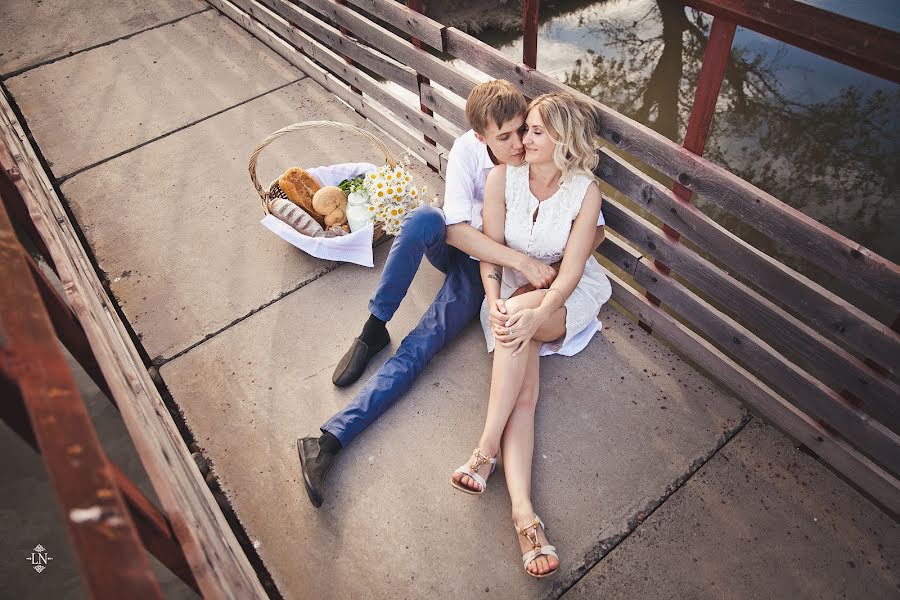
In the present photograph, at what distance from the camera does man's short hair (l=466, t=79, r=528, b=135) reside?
7.86 feet

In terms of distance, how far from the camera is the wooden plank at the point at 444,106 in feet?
11.4

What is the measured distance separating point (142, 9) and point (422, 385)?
5.41 m

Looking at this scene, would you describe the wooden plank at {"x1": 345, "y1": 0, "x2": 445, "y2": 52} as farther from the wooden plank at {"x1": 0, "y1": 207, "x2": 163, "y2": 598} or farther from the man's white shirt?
the wooden plank at {"x1": 0, "y1": 207, "x2": 163, "y2": 598}

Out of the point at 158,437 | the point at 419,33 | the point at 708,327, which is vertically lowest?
the point at 708,327

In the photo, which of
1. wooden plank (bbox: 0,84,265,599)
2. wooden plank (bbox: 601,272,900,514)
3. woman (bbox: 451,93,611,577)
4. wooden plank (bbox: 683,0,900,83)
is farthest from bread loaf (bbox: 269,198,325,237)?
wooden plank (bbox: 683,0,900,83)

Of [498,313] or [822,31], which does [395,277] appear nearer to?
[498,313]

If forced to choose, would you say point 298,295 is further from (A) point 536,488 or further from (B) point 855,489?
(B) point 855,489

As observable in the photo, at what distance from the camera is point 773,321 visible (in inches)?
93.7

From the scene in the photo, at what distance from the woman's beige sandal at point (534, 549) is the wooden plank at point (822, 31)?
182 cm

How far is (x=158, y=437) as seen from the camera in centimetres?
Answer: 186

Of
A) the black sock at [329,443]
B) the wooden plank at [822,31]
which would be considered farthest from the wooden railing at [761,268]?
the black sock at [329,443]

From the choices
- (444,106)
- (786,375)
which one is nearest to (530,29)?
(444,106)

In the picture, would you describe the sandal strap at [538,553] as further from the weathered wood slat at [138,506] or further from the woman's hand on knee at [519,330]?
the weathered wood slat at [138,506]

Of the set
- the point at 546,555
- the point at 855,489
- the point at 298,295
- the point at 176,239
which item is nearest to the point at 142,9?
the point at 176,239
